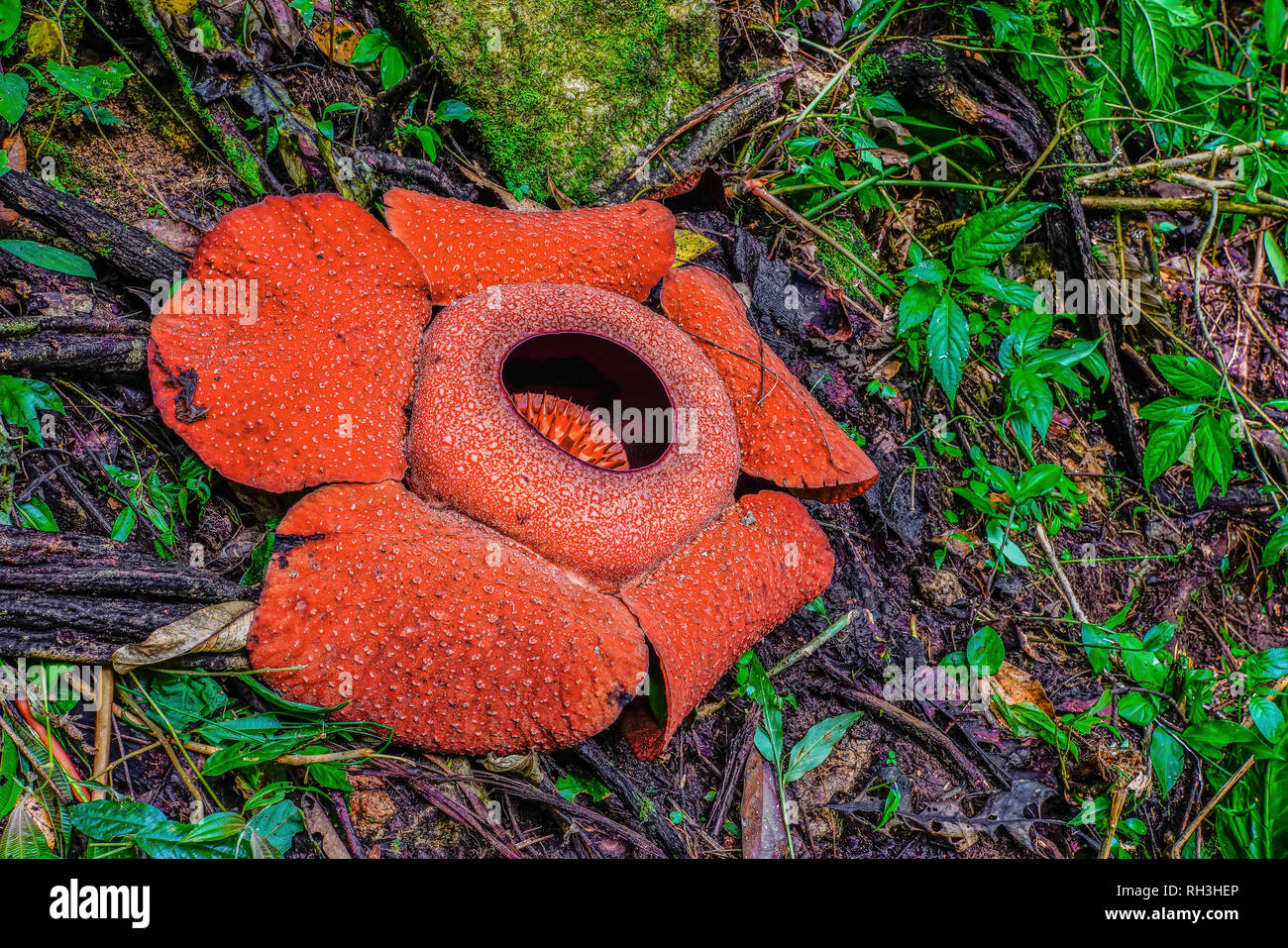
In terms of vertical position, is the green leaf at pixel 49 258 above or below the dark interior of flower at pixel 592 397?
above

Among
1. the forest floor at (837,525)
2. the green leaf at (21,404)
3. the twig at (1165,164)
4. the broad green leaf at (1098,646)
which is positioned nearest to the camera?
the forest floor at (837,525)

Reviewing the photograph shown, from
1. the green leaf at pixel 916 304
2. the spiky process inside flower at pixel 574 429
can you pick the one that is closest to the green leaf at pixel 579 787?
the spiky process inside flower at pixel 574 429

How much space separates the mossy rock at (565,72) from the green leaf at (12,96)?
140 cm

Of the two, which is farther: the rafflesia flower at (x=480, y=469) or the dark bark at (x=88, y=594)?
the rafflesia flower at (x=480, y=469)

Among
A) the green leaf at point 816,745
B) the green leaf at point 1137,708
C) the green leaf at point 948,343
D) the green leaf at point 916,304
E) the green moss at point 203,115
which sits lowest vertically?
the green leaf at point 1137,708

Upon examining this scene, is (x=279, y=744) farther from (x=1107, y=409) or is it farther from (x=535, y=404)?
(x=1107, y=409)

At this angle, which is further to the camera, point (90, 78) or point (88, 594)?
point (90, 78)

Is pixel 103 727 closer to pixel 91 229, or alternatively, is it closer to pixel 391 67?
pixel 91 229

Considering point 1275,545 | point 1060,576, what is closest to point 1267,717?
point 1060,576

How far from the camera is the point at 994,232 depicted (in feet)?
12.0

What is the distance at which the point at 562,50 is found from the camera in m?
3.55

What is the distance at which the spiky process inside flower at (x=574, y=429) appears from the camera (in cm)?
296

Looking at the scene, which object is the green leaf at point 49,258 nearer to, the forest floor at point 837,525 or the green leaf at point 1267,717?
the forest floor at point 837,525

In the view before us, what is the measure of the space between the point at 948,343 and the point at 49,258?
128 inches
